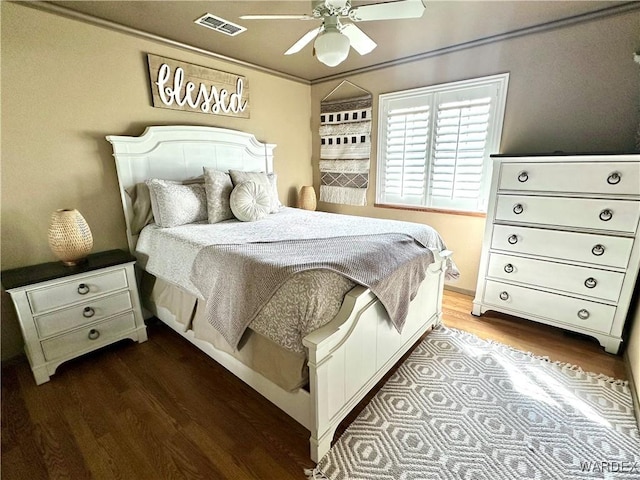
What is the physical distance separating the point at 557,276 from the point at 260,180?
2.42 metres

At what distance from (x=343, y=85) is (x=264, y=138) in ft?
3.66

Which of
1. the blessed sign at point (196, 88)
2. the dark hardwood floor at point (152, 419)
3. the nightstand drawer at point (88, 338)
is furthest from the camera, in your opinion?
the blessed sign at point (196, 88)

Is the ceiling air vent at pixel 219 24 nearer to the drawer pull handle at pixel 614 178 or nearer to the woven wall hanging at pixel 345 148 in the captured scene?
the woven wall hanging at pixel 345 148

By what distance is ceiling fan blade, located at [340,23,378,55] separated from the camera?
5.58 feet

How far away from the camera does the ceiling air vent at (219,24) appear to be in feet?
6.80

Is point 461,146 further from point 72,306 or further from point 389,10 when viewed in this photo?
point 72,306

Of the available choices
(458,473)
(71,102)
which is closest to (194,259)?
(71,102)

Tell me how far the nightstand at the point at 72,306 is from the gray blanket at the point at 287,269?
738 millimetres

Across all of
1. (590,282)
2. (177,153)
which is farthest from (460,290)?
(177,153)

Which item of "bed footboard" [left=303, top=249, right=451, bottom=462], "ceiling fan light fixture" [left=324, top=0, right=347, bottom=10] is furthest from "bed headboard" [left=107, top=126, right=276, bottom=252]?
"bed footboard" [left=303, top=249, right=451, bottom=462]

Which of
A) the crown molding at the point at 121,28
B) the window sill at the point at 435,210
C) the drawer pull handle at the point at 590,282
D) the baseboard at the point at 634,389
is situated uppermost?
the crown molding at the point at 121,28

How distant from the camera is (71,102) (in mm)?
2029

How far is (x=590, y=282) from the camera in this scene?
6.45 feet

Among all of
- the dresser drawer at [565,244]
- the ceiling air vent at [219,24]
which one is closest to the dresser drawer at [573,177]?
the dresser drawer at [565,244]
